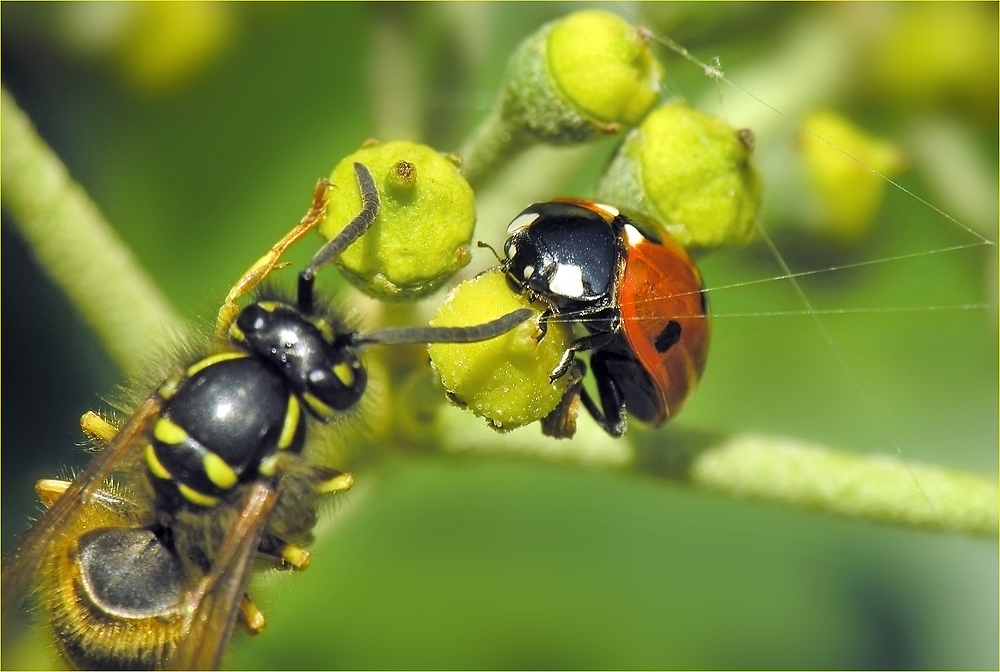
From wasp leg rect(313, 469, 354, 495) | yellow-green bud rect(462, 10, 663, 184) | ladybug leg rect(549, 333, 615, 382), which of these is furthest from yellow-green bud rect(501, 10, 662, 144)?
wasp leg rect(313, 469, 354, 495)

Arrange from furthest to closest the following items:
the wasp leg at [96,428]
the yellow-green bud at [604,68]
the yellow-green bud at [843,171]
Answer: the yellow-green bud at [843,171], the wasp leg at [96,428], the yellow-green bud at [604,68]

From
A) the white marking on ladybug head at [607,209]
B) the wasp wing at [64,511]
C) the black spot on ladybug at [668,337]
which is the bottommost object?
the black spot on ladybug at [668,337]

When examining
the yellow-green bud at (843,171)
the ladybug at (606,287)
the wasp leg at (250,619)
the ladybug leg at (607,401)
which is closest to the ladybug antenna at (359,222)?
the ladybug at (606,287)

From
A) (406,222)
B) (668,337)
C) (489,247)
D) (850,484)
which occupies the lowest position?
(850,484)

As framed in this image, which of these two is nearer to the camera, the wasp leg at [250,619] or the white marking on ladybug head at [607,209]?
the white marking on ladybug head at [607,209]

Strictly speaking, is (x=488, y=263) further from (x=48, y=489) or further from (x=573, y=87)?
(x=48, y=489)

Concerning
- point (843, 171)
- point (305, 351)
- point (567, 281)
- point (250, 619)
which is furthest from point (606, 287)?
point (250, 619)

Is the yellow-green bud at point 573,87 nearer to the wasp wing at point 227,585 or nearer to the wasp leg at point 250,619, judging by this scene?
the wasp wing at point 227,585
